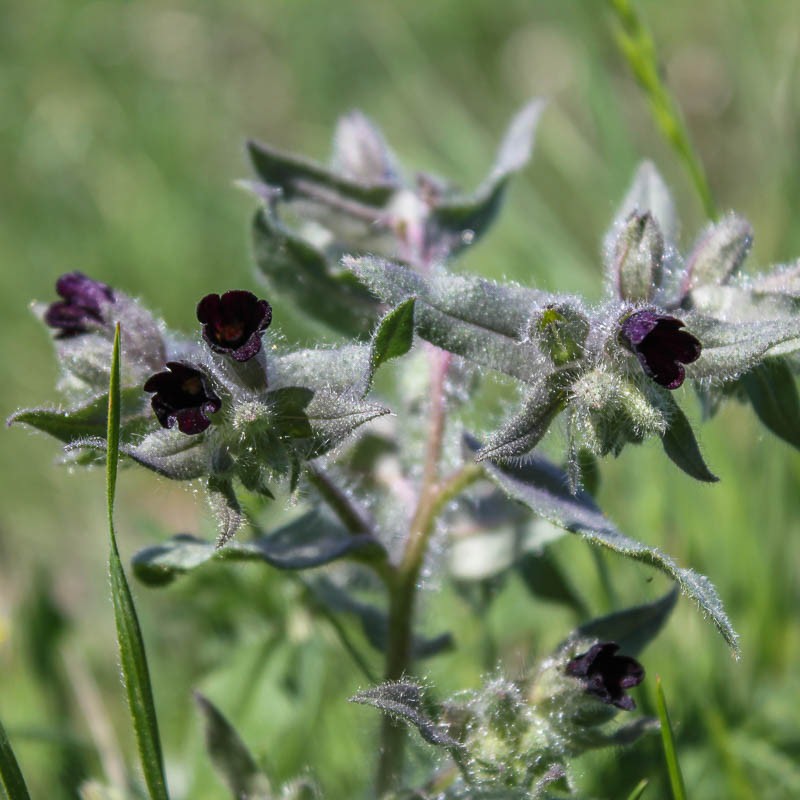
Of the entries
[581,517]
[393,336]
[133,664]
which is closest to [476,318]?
[393,336]

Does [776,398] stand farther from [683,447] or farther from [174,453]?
[174,453]

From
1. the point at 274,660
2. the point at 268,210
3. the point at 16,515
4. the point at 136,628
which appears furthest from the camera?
the point at 16,515

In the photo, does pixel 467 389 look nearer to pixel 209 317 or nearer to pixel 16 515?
pixel 209 317

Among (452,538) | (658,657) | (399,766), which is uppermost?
(452,538)

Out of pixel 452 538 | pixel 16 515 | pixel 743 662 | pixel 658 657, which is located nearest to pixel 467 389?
pixel 452 538

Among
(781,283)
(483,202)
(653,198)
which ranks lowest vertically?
(781,283)

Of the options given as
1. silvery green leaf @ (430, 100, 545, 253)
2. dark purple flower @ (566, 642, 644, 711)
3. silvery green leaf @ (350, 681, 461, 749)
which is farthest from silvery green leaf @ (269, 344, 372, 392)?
silvery green leaf @ (430, 100, 545, 253)
